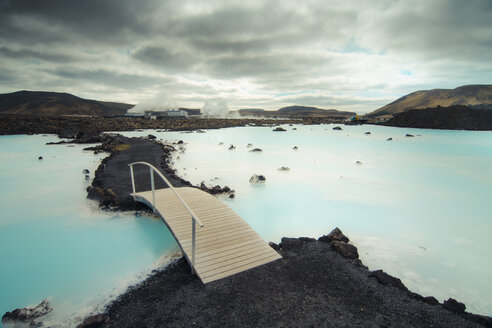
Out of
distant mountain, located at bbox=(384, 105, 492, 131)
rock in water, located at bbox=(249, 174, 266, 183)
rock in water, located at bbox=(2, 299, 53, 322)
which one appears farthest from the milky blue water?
distant mountain, located at bbox=(384, 105, 492, 131)

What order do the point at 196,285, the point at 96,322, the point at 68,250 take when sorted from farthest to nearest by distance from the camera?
the point at 68,250, the point at 196,285, the point at 96,322

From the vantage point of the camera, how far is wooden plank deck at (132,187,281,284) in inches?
195

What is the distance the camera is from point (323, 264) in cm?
527

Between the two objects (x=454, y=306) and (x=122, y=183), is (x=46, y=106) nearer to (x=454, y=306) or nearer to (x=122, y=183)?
(x=122, y=183)

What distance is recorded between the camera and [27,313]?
4.32m

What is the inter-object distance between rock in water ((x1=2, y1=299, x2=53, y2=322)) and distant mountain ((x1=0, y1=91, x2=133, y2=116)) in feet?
556

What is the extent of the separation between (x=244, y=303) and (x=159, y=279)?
1.96 metres

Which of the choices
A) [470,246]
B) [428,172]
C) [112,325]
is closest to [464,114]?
[428,172]

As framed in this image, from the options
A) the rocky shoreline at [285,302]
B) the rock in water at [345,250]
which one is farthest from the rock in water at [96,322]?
the rock in water at [345,250]

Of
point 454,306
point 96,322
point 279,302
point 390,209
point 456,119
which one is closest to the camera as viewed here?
point 96,322

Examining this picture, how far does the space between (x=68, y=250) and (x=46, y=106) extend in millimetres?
197408

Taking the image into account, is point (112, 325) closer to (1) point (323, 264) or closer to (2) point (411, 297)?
(1) point (323, 264)

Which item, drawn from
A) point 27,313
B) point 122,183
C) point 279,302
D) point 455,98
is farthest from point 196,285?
point 455,98

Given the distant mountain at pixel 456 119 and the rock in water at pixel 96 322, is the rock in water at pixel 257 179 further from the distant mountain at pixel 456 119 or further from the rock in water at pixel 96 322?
the distant mountain at pixel 456 119
